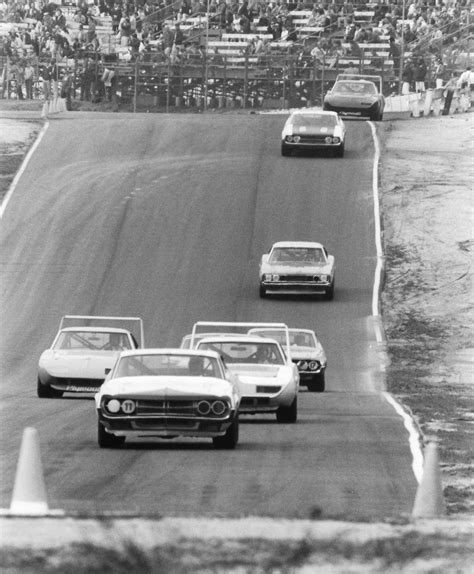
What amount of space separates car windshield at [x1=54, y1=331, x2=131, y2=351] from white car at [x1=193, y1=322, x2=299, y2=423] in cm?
379

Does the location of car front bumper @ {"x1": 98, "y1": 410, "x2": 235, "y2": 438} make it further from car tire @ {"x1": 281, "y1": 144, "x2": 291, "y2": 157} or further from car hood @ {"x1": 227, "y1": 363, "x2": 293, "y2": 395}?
car tire @ {"x1": 281, "y1": 144, "x2": 291, "y2": 157}

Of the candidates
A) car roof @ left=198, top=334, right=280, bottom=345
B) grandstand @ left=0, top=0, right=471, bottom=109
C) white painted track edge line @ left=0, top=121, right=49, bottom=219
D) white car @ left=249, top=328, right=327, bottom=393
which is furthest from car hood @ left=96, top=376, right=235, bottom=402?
grandstand @ left=0, top=0, right=471, bottom=109

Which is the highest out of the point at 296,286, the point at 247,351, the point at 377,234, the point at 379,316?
the point at 247,351

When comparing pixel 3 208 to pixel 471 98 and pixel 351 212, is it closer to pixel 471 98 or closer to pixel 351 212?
pixel 351 212

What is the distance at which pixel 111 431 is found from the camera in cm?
1399

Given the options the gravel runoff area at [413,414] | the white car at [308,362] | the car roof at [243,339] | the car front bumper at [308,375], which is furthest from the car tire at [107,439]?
the car front bumper at [308,375]

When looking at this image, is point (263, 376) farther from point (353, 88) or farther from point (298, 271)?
point (353, 88)

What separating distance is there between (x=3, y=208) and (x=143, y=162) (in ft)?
21.0

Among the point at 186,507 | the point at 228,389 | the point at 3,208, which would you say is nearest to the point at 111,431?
the point at 228,389

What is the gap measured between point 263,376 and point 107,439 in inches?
154

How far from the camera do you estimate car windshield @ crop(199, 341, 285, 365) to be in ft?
61.3

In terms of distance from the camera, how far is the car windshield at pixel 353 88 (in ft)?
163

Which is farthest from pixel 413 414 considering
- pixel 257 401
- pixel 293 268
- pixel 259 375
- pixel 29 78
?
pixel 29 78

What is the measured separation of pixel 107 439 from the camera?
1418 centimetres
